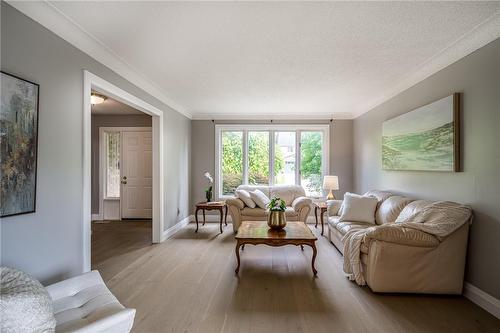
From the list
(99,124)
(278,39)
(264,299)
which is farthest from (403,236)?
(99,124)

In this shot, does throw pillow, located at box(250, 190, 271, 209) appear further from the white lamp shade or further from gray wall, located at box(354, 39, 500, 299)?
gray wall, located at box(354, 39, 500, 299)

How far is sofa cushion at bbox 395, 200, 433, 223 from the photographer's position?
119 inches

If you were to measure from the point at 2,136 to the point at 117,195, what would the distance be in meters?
5.15

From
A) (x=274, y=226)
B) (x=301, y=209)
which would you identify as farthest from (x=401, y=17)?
(x=301, y=209)

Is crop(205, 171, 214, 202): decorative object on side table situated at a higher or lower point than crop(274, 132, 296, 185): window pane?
lower

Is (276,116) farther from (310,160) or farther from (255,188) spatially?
(255,188)

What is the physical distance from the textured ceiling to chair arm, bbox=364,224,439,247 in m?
1.84

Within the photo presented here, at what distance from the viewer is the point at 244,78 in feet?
12.2

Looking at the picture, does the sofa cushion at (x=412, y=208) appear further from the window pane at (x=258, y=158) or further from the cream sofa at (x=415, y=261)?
the window pane at (x=258, y=158)

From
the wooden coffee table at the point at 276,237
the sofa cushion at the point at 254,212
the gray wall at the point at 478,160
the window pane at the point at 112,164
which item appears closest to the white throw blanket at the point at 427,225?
the gray wall at the point at 478,160

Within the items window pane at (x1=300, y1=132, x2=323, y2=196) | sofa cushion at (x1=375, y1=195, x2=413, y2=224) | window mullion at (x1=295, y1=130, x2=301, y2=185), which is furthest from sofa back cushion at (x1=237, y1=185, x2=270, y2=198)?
sofa cushion at (x1=375, y1=195, x2=413, y2=224)

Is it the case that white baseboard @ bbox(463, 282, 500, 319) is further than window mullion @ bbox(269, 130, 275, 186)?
No

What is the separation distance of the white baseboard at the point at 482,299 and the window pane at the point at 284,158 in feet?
13.0

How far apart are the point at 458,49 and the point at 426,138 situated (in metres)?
1.01
